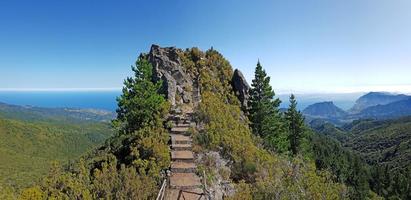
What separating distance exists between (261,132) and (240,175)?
21.6m

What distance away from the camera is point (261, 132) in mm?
40812

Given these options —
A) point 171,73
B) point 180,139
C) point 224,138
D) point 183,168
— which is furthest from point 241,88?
point 183,168

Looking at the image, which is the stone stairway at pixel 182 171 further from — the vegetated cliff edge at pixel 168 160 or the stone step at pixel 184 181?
the vegetated cliff edge at pixel 168 160

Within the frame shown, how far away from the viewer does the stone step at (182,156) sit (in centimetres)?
1944

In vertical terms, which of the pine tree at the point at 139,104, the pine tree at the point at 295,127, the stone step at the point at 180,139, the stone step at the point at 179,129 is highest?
the pine tree at the point at 139,104

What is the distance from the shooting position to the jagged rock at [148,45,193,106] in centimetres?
3634

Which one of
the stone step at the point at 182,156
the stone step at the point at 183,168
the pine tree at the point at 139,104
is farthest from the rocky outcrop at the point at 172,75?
the stone step at the point at 183,168

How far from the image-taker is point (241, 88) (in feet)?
148

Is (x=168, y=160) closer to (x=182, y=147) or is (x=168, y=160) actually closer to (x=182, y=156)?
(x=182, y=156)

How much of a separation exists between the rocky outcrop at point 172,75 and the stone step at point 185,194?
19199 millimetres

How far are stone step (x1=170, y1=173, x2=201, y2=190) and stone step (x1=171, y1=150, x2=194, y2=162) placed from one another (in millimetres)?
1817

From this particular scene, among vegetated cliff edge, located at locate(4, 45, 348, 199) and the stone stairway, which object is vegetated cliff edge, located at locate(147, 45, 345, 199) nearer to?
vegetated cliff edge, located at locate(4, 45, 348, 199)

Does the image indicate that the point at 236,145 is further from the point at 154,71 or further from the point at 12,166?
the point at 12,166

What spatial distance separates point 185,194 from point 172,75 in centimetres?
2809
